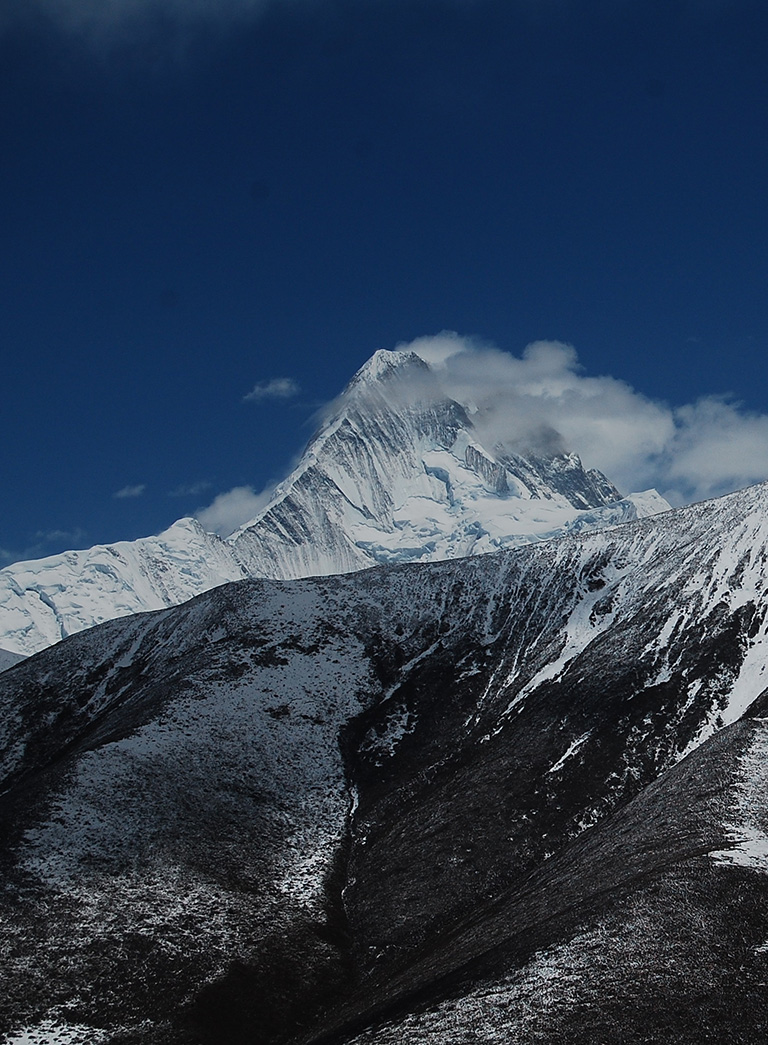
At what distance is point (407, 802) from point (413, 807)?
1452mm

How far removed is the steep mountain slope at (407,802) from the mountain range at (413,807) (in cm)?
24

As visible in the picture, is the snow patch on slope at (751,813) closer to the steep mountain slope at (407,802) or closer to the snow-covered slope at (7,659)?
the steep mountain slope at (407,802)

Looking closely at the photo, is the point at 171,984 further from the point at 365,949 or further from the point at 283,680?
the point at 283,680

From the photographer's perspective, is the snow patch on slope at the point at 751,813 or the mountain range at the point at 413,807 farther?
the snow patch on slope at the point at 751,813

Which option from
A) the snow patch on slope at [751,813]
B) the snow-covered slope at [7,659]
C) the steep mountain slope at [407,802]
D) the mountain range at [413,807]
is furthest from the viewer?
the snow-covered slope at [7,659]

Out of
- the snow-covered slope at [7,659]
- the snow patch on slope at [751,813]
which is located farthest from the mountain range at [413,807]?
the snow-covered slope at [7,659]

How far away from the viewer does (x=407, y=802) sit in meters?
75.1

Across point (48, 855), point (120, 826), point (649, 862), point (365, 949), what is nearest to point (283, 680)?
point (120, 826)

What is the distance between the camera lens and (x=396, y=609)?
112562 mm

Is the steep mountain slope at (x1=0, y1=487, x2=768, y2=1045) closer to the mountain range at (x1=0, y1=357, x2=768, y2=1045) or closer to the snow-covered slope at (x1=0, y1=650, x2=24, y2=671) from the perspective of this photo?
the mountain range at (x1=0, y1=357, x2=768, y2=1045)

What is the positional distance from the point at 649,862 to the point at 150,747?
47.8 metres

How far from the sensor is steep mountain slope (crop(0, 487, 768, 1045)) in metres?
37.2

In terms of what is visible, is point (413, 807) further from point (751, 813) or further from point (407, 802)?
point (751, 813)

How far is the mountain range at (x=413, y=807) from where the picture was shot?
3553 centimetres
